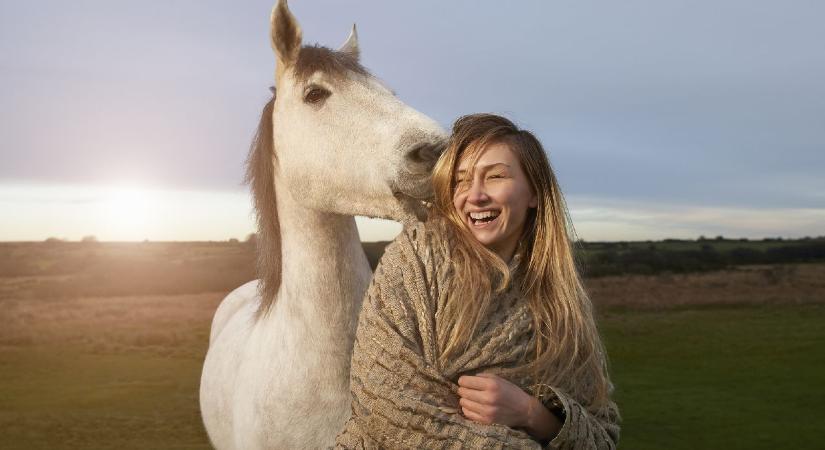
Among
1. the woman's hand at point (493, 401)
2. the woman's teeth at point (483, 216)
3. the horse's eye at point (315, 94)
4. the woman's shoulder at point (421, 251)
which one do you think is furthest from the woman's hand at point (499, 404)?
the horse's eye at point (315, 94)

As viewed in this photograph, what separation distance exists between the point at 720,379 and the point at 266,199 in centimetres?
1548

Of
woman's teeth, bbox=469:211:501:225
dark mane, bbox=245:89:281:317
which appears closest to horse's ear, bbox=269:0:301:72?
dark mane, bbox=245:89:281:317

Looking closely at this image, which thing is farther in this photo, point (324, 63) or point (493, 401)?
point (324, 63)

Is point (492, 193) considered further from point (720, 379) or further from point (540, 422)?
point (720, 379)

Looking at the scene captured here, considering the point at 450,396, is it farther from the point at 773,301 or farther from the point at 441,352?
the point at 773,301

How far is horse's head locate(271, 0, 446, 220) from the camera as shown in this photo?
9.46 ft

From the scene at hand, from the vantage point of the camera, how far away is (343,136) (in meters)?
3.12

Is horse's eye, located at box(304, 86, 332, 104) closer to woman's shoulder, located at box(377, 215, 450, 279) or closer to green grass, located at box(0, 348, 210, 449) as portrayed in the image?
woman's shoulder, located at box(377, 215, 450, 279)

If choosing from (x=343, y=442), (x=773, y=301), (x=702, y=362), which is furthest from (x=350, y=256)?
(x=773, y=301)

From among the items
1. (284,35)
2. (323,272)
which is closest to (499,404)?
(323,272)

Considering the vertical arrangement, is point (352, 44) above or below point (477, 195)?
above

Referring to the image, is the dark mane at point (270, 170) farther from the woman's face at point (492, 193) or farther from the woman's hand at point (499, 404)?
the woman's hand at point (499, 404)

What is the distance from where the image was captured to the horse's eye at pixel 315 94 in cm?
326

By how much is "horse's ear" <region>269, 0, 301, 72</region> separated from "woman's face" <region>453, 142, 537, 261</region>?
5.02 feet
